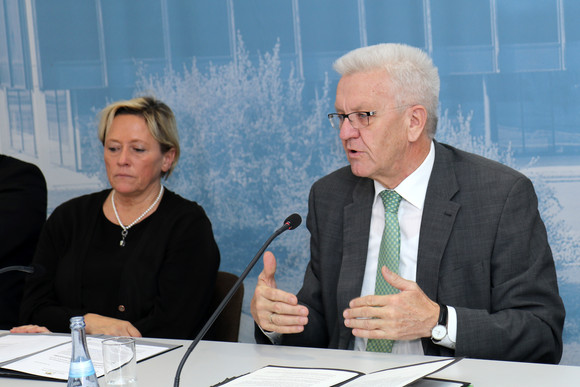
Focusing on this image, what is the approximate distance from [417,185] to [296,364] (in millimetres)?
732

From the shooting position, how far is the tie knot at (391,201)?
212 centimetres

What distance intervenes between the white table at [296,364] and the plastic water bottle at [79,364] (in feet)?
1.06

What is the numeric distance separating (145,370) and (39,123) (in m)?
2.31

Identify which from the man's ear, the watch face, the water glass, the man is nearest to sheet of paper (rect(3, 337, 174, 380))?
the water glass

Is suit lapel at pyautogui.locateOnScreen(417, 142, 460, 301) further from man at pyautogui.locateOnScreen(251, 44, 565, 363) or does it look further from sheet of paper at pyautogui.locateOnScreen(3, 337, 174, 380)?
sheet of paper at pyautogui.locateOnScreen(3, 337, 174, 380)

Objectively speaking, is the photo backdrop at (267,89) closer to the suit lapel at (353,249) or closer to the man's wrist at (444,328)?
the suit lapel at (353,249)

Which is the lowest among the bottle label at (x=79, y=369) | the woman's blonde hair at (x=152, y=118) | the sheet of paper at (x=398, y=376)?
the sheet of paper at (x=398, y=376)

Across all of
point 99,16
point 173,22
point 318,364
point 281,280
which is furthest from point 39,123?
point 318,364

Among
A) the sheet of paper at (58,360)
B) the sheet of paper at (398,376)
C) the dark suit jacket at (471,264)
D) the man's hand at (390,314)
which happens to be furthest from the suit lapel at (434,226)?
the sheet of paper at (58,360)

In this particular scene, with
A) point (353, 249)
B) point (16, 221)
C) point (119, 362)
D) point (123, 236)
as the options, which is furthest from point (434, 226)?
point (16, 221)

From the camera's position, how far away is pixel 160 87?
3377 mm

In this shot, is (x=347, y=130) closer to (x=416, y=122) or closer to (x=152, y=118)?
(x=416, y=122)

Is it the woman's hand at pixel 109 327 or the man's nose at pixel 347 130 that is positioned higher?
the man's nose at pixel 347 130

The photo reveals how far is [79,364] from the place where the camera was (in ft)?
4.17
